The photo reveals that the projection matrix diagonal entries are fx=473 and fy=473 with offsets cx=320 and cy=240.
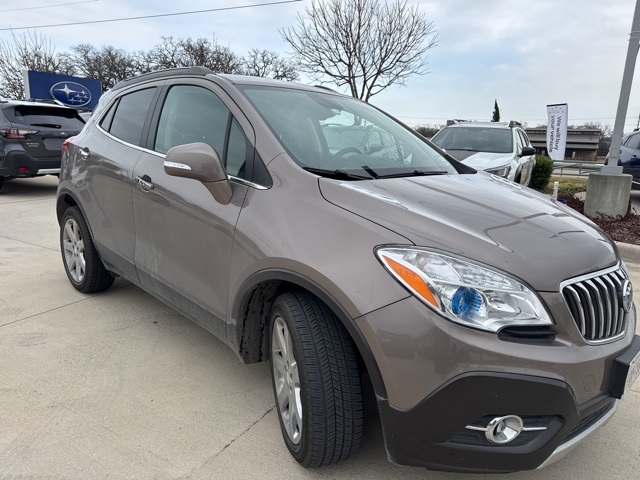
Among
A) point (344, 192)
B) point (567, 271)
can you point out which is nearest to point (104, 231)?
point (344, 192)

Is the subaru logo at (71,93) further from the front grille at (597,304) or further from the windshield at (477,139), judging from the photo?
the front grille at (597,304)

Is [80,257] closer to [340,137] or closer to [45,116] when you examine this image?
[340,137]

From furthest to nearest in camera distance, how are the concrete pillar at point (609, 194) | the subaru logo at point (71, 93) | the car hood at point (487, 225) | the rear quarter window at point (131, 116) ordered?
the subaru logo at point (71, 93) → the concrete pillar at point (609, 194) → the rear quarter window at point (131, 116) → the car hood at point (487, 225)

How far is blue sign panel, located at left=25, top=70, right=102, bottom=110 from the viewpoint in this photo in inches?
799

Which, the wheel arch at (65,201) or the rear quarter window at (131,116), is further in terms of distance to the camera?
the wheel arch at (65,201)

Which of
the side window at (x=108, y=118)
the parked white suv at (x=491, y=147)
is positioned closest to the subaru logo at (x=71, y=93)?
the parked white suv at (x=491, y=147)

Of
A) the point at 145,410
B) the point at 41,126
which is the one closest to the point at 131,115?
the point at 145,410

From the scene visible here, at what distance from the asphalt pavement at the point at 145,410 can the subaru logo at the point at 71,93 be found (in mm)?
20892

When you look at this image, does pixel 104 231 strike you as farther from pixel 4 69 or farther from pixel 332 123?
pixel 4 69

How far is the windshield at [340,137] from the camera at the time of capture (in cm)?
234

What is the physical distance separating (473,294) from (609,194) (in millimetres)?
6842

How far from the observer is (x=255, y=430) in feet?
7.70

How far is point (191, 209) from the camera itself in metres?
2.50

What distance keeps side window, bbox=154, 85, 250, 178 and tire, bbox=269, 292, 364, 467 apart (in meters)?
0.82
